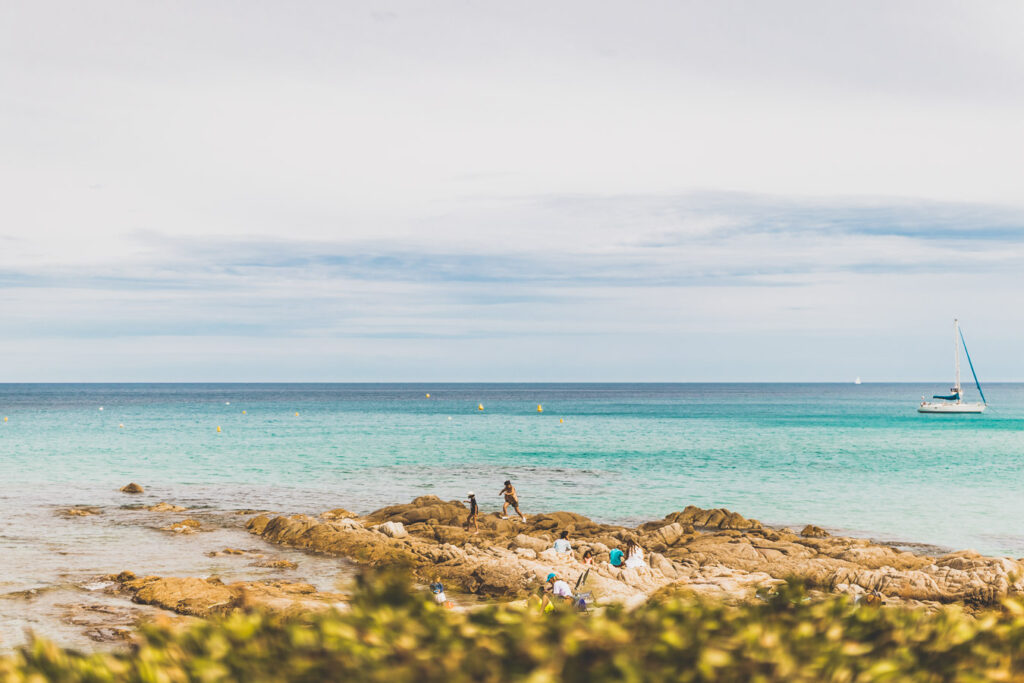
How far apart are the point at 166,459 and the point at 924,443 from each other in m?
56.5

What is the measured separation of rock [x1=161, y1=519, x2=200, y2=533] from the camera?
90.9 ft

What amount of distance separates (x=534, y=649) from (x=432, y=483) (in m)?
37.6

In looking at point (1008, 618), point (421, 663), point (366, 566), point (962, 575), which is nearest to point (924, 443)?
point (962, 575)

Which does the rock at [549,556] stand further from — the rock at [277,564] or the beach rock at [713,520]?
the beach rock at [713,520]

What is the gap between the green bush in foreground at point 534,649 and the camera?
4965mm

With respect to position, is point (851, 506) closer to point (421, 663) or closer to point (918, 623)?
point (918, 623)

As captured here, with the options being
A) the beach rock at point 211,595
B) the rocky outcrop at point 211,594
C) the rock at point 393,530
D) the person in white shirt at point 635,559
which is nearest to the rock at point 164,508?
the rock at point 393,530

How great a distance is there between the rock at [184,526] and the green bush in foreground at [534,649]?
23.9 metres

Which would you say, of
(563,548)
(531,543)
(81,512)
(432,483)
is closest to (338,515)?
Answer: (531,543)

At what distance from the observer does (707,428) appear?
83625mm

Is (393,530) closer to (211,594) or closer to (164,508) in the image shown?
(211,594)

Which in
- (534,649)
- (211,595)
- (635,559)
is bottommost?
(635,559)

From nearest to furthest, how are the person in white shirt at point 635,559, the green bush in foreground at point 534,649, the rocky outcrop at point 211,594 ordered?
1. the green bush in foreground at point 534,649
2. the rocky outcrop at point 211,594
3. the person in white shirt at point 635,559

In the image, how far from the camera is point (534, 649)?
4969 millimetres
